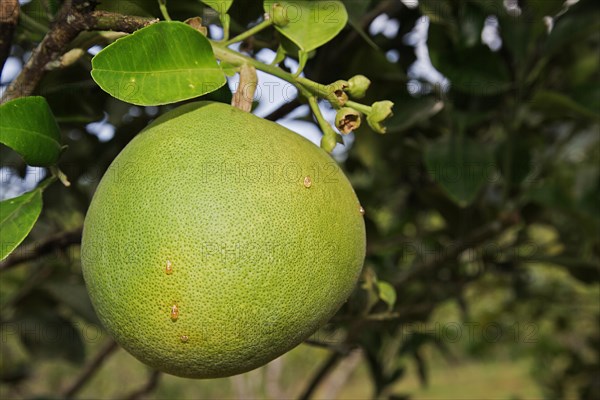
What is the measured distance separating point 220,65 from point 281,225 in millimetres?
225

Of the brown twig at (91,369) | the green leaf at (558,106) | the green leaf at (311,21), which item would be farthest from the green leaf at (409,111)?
the brown twig at (91,369)

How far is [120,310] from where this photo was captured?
71 centimetres

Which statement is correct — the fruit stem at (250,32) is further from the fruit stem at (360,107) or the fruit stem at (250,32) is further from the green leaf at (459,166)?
the green leaf at (459,166)

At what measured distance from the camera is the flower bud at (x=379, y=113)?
718 mm

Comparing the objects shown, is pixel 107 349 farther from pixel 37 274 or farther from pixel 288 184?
pixel 288 184

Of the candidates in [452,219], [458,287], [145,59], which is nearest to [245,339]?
[145,59]

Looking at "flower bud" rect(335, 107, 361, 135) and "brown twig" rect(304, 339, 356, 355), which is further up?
"flower bud" rect(335, 107, 361, 135)

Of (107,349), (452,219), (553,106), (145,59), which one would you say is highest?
(145,59)

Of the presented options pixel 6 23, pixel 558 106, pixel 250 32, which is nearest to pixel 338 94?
pixel 250 32

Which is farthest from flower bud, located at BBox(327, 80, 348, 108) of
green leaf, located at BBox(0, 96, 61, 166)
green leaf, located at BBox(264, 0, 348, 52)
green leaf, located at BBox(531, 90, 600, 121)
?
green leaf, located at BBox(531, 90, 600, 121)

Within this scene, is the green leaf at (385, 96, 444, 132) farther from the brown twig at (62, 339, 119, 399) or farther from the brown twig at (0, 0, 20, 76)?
the brown twig at (62, 339, 119, 399)

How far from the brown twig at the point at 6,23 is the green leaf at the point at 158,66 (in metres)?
0.18

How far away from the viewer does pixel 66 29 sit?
2.41ft

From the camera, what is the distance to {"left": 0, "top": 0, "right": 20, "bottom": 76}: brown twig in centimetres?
78
